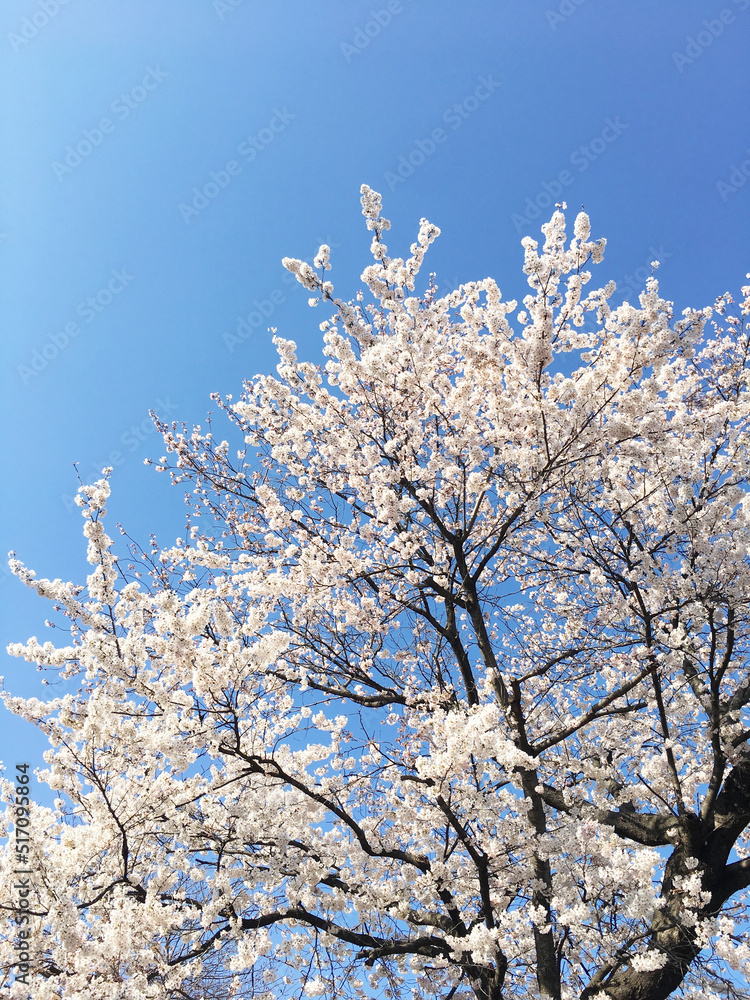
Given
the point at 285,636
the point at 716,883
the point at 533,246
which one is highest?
the point at 533,246

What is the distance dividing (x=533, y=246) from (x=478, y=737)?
395 centimetres

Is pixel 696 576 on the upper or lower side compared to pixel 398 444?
lower

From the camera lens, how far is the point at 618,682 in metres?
7.59

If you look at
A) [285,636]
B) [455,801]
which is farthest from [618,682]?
[285,636]

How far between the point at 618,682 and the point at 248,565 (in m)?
4.97

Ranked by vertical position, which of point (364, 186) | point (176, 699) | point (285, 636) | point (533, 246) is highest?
point (364, 186)

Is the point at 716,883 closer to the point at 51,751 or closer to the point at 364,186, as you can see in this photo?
the point at 51,751

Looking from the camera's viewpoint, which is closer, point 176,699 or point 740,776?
point 176,699

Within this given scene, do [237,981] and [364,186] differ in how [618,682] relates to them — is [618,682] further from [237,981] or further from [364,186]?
[364,186]

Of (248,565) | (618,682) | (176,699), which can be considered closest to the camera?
(176,699)

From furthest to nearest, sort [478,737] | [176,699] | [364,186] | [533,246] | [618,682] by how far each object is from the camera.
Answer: [618,682] < [364,186] < [533,246] < [176,699] < [478,737]

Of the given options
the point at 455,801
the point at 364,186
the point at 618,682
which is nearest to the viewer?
the point at 455,801

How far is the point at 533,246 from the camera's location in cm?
498

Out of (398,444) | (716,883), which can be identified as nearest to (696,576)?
(716,883)
